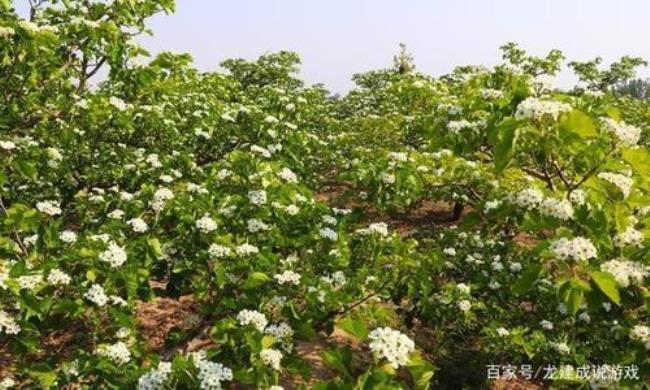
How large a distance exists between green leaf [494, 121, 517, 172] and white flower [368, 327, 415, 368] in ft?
4.24

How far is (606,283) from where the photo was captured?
3.58 m

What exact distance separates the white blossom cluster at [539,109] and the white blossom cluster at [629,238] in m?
1.08

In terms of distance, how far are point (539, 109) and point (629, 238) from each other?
1239 mm

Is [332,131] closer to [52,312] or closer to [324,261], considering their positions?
[324,261]

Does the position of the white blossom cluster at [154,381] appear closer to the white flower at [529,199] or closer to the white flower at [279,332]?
the white flower at [279,332]

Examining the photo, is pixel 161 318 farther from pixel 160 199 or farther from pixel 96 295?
pixel 96 295

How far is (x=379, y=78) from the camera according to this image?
2972 cm

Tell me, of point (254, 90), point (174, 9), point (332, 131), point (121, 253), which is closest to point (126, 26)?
point (174, 9)

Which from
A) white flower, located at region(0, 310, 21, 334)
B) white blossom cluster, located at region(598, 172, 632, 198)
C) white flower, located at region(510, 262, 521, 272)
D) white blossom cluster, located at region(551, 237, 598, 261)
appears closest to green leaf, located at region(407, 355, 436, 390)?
white blossom cluster, located at region(551, 237, 598, 261)

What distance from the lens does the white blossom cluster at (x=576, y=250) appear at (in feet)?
12.4

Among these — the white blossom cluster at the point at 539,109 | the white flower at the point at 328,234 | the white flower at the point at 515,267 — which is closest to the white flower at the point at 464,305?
the white flower at the point at 515,267

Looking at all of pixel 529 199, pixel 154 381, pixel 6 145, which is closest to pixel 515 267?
pixel 529 199

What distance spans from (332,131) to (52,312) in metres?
13.1

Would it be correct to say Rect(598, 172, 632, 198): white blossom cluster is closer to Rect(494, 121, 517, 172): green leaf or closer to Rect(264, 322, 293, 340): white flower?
Rect(494, 121, 517, 172): green leaf
